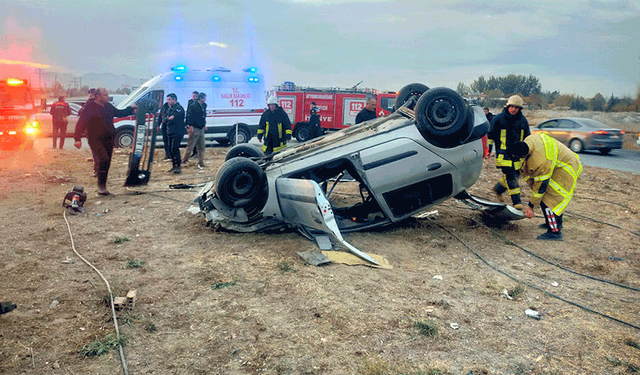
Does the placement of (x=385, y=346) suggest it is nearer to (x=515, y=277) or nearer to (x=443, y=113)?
(x=515, y=277)

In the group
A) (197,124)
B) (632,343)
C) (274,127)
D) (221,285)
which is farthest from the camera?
(197,124)

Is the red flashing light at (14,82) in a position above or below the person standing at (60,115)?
above

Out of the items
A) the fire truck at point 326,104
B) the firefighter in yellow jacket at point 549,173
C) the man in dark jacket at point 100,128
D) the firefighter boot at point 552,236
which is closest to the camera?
the firefighter in yellow jacket at point 549,173

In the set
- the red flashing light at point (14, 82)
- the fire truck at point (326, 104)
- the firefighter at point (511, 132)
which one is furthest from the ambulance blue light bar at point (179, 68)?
the firefighter at point (511, 132)

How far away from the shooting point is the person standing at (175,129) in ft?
33.5

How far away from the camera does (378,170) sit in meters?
5.30

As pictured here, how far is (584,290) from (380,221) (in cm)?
223

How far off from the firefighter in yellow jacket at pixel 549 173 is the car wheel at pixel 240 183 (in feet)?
9.89

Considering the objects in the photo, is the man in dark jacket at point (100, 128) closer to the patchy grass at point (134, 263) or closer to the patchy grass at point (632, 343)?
the patchy grass at point (134, 263)

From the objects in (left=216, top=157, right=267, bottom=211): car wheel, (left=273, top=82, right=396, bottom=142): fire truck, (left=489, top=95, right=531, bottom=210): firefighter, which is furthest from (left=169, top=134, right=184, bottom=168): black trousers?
(left=273, top=82, right=396, bottom=142): fire truck

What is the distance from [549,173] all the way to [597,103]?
3763 centimetres

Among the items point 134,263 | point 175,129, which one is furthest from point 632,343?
point 175,129

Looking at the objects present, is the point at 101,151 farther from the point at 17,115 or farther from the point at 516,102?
the point at 17,115

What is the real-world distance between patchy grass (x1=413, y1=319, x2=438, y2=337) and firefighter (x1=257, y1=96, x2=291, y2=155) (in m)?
5.93
